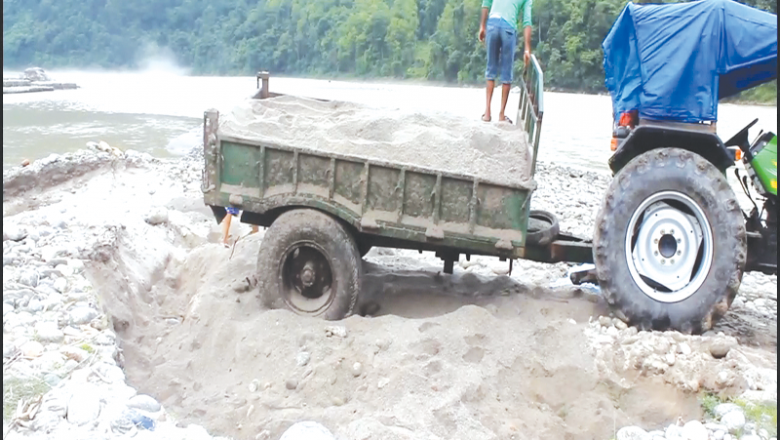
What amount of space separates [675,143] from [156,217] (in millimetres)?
5847

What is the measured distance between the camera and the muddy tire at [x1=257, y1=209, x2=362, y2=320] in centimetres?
538

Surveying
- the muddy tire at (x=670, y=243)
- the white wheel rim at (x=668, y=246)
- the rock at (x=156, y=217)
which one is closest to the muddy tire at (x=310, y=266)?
the muddy tire at (x=670, y=243)

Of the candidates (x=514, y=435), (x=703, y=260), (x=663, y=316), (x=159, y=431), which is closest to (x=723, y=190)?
(x=703, y=260)

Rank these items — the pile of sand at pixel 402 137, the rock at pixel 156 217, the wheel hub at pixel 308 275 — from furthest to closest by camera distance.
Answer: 1. the rock at pixel 156 217
2. the wheel hub at pixel 308 275
3. the pile of sand at pixel 402 137

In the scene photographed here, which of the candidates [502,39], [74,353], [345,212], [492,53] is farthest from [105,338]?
[502,39]

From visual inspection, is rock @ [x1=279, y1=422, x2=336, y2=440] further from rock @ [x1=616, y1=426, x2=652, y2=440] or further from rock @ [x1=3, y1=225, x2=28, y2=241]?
rock @ [x1=3, y1=225, x2=28, y2=241]

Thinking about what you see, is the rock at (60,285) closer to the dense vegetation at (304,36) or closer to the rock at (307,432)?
the rock at (307,432)

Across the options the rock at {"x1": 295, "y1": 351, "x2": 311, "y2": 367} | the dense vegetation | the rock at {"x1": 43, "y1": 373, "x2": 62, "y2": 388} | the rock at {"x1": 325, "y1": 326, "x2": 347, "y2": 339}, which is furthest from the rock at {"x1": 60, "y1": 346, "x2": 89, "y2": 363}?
the dense vegetation

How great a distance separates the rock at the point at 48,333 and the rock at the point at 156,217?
3524mm

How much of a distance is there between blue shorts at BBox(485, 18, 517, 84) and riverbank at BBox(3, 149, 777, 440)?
1925 millimetres

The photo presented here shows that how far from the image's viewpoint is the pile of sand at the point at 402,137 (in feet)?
17.5

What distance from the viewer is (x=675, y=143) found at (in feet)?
17.2

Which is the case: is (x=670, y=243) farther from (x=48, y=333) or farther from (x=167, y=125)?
(x=167, y=125)

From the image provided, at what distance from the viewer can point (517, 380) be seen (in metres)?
4.47
